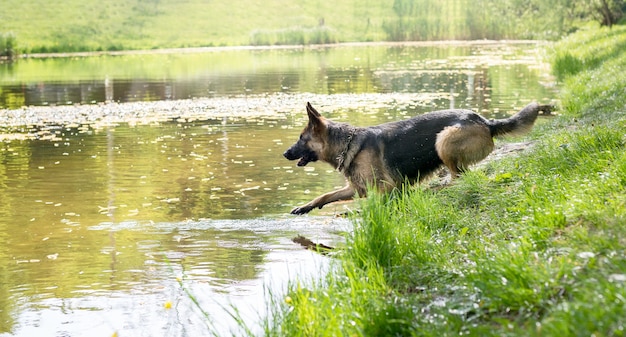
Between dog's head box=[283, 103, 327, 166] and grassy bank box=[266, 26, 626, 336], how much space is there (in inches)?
71.5

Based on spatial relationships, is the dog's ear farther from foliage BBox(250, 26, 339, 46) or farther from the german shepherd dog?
foliage BBox(250, 26, 339, 46)

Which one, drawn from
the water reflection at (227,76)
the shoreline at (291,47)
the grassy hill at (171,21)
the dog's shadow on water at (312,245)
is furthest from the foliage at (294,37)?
the dog's shadow on water at (312,245)

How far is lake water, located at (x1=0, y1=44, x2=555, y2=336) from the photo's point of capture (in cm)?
739

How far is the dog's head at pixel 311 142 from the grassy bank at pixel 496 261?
182 centimetres

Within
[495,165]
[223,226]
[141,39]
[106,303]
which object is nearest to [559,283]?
[106,303]

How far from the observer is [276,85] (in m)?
33.4

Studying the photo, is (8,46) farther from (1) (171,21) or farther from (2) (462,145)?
(2) (462,145)

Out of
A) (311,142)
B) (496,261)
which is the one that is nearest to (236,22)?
(311,142)

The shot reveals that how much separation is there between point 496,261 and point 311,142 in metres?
5.08

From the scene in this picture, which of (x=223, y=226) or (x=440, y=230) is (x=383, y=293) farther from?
(x=223, y=226)

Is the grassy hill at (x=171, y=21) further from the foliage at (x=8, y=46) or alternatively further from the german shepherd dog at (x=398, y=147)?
the german shepherd dog at (x=398, y=147)

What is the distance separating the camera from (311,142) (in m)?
10.3

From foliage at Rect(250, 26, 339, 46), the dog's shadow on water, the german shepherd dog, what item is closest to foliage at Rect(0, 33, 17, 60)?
foliage at Rect(250, 26, 339, 46)

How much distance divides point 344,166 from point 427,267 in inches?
155
